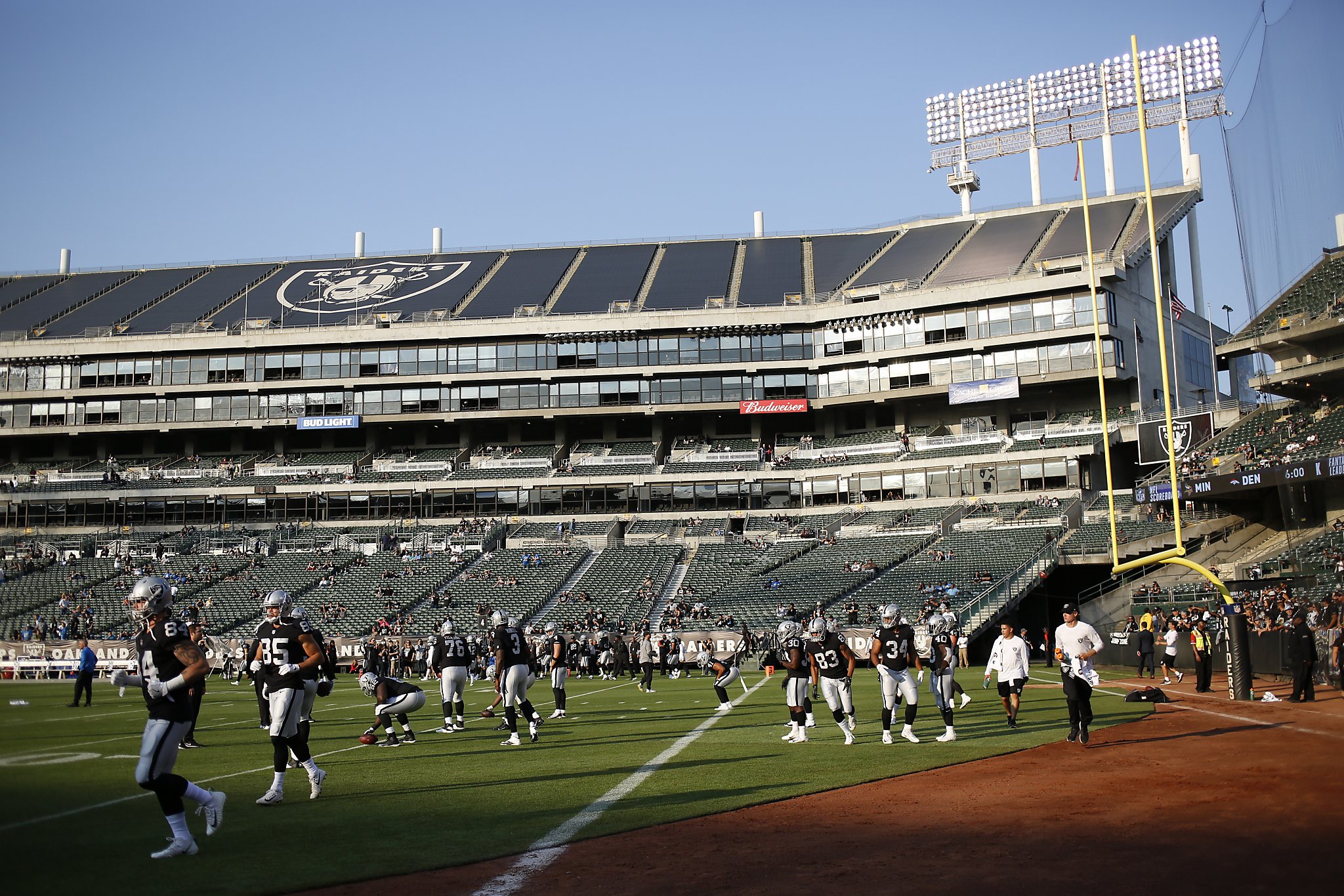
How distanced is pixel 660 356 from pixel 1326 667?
45.6 meters

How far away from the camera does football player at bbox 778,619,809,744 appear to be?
16.7 m

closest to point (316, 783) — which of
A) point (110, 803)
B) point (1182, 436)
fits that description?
point (110, 803)

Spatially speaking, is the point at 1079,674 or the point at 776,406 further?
the point at 776,406

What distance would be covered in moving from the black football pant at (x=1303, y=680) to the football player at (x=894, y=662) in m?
8.33

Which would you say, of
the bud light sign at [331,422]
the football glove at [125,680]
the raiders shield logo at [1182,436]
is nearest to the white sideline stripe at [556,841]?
the football glove at [125,680]

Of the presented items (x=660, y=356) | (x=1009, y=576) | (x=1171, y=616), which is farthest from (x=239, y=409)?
(x=1171, y=616)

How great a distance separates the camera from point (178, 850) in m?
8.92

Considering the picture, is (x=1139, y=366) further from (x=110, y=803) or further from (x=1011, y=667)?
(x=110, y=803)

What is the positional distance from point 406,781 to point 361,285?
64481mm

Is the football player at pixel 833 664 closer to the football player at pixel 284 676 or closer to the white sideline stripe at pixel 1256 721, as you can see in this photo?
the white sideline stripe at pixel 1256 721

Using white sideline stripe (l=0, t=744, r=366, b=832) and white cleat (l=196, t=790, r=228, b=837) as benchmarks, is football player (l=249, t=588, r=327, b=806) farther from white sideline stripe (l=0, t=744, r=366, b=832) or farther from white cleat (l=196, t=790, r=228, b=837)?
white cleat (l=196, t=790, r=228, b=837)

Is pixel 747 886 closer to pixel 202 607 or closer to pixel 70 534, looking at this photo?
pixel 202 607

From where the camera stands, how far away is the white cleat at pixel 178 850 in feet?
29.0

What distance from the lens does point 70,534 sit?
64.5 meters
